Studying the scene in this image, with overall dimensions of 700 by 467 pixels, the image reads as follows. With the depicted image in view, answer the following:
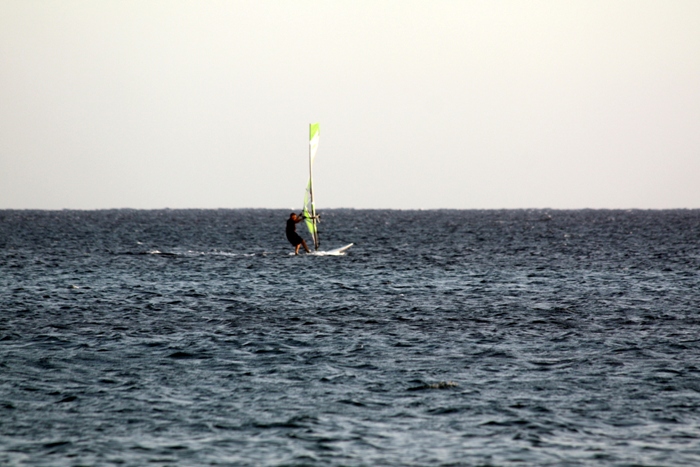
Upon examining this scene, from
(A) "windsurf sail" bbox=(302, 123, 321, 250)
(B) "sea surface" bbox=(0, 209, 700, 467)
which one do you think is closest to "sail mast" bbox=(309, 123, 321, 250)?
(A) "windsurf sail" bbox=(302, 123, 321, 250)

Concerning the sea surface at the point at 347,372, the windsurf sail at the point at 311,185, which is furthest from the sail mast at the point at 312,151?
the sea surface at the point at 347,372

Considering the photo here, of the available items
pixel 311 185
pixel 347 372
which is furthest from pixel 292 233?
pixel 347 372

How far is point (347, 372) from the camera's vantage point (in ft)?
53.4

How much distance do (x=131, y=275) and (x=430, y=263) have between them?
1597cm

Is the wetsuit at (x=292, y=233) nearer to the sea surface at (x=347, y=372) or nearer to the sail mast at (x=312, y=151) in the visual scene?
the sail mast at (x=312, y=151)

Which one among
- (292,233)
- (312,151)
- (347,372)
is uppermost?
(312,151)

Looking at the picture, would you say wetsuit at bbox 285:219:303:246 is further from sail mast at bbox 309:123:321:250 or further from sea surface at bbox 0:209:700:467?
sea surface at bbox 0:209:700:467

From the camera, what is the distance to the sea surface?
11742 millimetres

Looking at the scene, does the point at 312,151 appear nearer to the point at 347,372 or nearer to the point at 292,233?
the point at 292,233

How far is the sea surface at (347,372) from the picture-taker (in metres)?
11.7

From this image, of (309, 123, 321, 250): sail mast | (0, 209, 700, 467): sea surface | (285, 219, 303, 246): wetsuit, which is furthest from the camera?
(285, 219, 303, 246): wetsuit

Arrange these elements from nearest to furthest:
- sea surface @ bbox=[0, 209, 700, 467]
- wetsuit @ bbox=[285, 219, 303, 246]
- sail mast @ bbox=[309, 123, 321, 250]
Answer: sea surface @ bbox=[0, 209, 700, 467] < sail mast @ bbox=[309, 123, 321, 250] < wetsuit @ bbox=[285, 219, 303, 246]

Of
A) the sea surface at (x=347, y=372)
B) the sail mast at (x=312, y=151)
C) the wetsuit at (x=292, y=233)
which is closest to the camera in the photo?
the sea surface at (x=347, y=372)

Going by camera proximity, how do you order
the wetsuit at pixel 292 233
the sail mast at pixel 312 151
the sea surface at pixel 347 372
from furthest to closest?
the wetsuit at pixel 292 233, the sail mast at pixel 312 151, the sea surface at pixel 347 372
